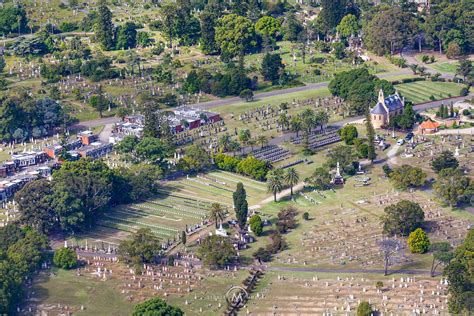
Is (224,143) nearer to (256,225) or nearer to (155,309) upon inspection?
(256,225)

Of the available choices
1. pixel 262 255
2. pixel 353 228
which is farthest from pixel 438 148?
pixel 262 255

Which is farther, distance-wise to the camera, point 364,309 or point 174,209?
point 174,209

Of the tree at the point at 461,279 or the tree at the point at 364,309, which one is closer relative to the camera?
the tree at the point at 461,279

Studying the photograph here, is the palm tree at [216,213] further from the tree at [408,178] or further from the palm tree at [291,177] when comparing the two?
the tree at [408,178]

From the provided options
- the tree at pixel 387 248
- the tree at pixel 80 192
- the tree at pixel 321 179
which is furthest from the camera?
the tree at pixel 321 179

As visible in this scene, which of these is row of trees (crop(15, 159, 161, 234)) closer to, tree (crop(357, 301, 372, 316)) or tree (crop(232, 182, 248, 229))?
tree (crop(232, 182, 248, 229))

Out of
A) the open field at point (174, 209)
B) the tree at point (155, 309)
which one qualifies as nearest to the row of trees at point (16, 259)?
the open field at point (174, 209)
